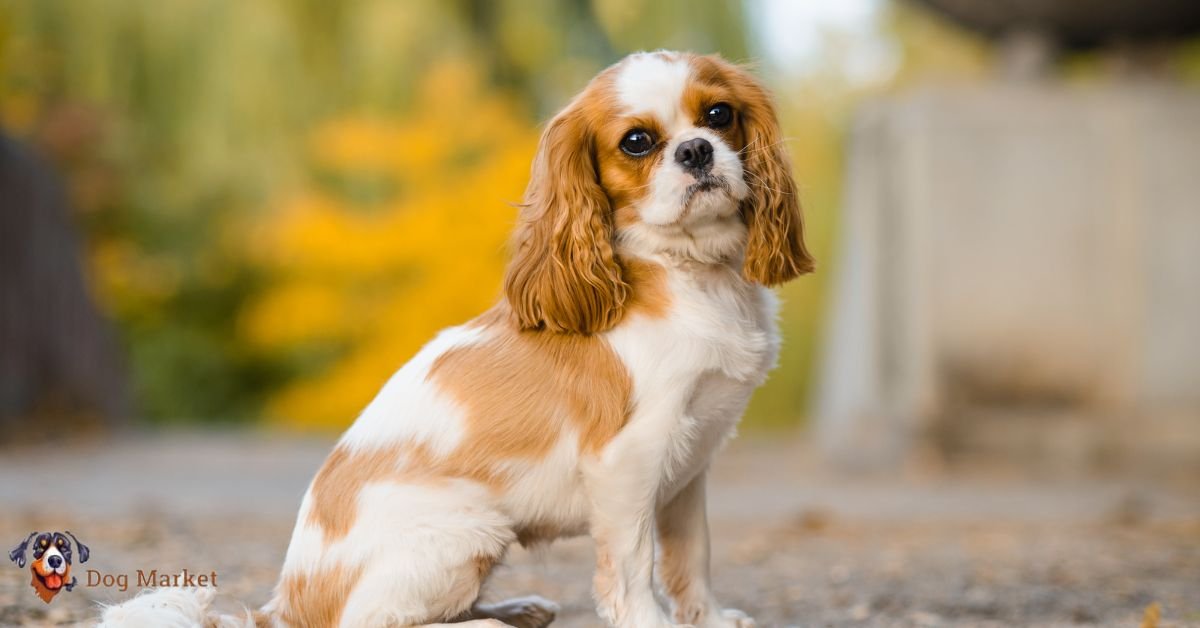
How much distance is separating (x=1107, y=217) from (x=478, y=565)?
21.3ft

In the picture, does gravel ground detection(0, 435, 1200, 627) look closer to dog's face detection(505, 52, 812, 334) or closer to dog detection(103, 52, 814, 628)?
dog detection(103, 52, 814, 628)

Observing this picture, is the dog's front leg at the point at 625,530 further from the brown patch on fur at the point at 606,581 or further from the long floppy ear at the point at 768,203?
the long floppy ear at the point at 768,203

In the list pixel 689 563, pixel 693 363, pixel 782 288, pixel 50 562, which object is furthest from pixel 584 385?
pixel 782 288

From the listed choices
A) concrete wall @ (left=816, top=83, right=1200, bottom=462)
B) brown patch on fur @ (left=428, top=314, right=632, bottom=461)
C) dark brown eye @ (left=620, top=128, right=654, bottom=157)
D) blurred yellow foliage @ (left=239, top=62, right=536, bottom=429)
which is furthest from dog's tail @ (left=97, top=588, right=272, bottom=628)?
blurred yellow foliage @ (left=239, top=62, right=536, bottom=429)

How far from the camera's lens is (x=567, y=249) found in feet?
10.5

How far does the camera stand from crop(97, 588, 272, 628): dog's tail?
2.83 meters

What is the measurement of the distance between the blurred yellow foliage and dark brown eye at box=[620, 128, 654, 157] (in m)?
10.2

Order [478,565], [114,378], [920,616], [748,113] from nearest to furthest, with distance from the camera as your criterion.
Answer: [478,565] → [748,113] → [920,616] → [114,378]

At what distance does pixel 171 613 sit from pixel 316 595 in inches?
14.3

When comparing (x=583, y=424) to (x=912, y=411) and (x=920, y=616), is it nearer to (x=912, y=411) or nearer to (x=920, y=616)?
(x=920, y=616)

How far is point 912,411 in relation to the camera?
823 centimetres

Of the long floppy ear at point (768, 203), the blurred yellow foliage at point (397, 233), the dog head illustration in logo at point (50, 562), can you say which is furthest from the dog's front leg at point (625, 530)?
the blurred yellow foliage at point (397, 233)

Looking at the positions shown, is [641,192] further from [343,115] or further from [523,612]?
[343,115]

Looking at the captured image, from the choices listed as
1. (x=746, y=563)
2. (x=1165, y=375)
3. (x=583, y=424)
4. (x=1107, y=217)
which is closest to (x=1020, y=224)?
(x=1107, y=217)
